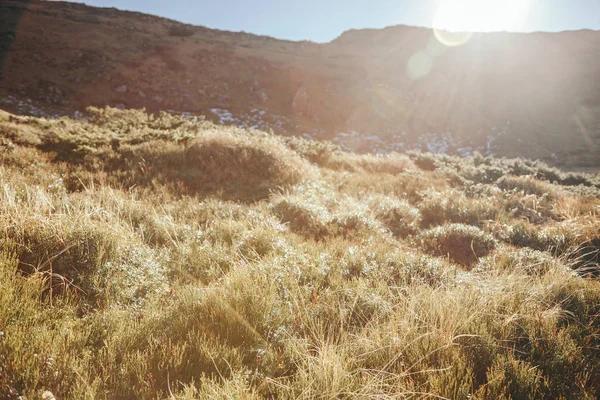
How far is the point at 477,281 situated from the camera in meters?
4.13

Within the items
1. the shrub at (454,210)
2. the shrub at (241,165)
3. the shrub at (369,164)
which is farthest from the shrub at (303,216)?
the shrub at (369,164)

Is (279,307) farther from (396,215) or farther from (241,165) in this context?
(241,165)

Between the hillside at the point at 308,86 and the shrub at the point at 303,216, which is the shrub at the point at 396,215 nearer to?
the shrub at the point at 303,216

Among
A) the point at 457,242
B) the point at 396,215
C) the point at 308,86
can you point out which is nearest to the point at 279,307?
the point at 457,242

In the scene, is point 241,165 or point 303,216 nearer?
point 303,216

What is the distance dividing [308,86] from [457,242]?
86.8ft

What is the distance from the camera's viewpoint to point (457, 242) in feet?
21.0

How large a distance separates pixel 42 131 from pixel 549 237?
1429cm

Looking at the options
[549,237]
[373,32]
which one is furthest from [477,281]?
[373,32]

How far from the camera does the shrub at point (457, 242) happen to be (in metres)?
6.02

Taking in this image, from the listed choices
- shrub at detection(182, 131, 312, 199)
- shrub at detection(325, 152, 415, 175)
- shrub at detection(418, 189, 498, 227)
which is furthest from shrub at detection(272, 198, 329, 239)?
shrub at detection(325, 152, 415, 175)

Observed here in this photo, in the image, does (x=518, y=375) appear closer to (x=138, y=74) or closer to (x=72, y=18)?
(x=138, y=74)

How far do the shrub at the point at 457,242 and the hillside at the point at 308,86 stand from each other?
16.1 metres

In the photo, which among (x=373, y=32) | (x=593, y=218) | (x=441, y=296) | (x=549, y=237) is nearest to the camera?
(x=441, y=296)
